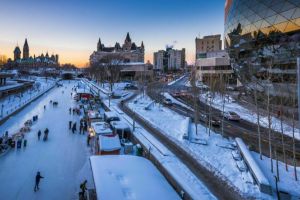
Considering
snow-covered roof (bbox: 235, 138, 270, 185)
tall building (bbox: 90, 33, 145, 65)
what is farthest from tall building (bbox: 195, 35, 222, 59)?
snow-covered roof (bbox: 235, 138, 270, 185)

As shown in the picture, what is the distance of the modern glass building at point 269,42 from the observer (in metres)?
21.8

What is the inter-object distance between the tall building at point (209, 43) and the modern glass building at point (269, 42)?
13358 cm

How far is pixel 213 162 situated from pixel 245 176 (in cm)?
243

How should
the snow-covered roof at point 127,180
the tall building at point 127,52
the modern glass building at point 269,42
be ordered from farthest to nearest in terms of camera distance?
the tall building at point 127,52 → the modern glass building at point 269,42 → the snow-covered roof at point 127,180

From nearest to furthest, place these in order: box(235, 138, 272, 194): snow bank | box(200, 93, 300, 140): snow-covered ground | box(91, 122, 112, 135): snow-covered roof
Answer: box(235, 138, 272, 194): snow bank → box(91, 122, 112, 135): snow-covered roof → box(200, 93, 300, 140): snow-covered ground

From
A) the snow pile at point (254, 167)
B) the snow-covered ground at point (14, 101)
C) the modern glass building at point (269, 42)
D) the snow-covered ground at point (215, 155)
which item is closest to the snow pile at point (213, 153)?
the snow-covered ground at point (215, 155)

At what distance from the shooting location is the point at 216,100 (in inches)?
1754

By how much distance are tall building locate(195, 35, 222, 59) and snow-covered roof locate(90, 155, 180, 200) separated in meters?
156

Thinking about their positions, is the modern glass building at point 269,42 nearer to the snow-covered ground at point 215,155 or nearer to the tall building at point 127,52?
the snow-covered ground at point 215,155

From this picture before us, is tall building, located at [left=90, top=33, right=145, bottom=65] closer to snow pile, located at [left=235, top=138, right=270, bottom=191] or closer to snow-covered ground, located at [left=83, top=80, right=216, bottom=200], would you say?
snow-covered ground, located at [left=83, top=80, right=216, bottom=200]

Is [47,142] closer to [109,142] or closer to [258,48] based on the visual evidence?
[109,142]

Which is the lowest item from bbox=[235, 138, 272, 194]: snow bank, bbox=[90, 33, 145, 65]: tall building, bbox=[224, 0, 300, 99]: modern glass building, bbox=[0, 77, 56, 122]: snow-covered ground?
bbox=[235, 138, 272, 194]: snow bank

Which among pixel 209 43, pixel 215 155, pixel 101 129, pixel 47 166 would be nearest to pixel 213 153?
pixel 215 155

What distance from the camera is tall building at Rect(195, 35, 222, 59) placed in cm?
16100
